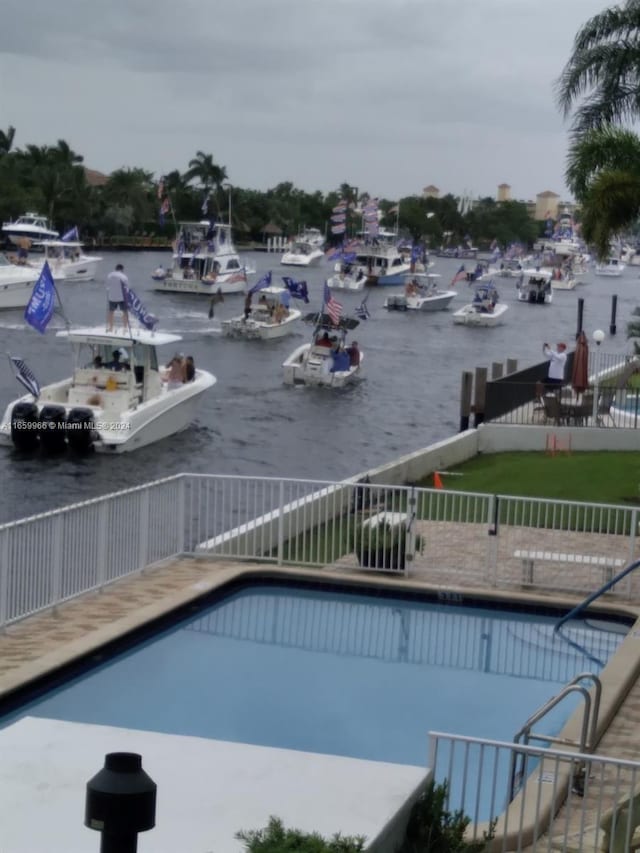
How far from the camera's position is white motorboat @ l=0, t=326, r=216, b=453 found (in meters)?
33.5

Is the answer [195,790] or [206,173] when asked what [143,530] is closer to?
[195,790]

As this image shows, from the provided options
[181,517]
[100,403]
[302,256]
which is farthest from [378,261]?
[181,517]

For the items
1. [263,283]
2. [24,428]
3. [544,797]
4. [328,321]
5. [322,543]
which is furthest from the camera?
[263,283]

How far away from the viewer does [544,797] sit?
28.6 ft

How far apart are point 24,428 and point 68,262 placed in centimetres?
6236

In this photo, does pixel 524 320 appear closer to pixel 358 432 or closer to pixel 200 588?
pixel 358 432

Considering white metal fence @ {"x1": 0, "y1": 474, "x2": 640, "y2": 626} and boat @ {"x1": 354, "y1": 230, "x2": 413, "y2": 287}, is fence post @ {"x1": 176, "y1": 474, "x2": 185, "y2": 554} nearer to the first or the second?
white metal fence @ {"x1": 0, "y1": 474, "x2": 640, "y2": 626}

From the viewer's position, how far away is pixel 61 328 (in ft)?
211

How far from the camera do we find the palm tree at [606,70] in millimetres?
27125

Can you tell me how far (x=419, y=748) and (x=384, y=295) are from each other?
90112 mm

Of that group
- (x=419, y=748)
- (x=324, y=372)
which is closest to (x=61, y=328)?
(x=324, y=372)

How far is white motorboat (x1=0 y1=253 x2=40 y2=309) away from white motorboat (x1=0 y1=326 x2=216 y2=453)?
36625 mm

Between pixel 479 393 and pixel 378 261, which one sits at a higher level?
pixel 378 261

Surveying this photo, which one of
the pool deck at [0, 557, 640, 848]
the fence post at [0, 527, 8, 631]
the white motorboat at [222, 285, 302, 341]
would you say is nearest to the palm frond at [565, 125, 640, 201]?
the pool deck at [0, 557, 640, 848]
